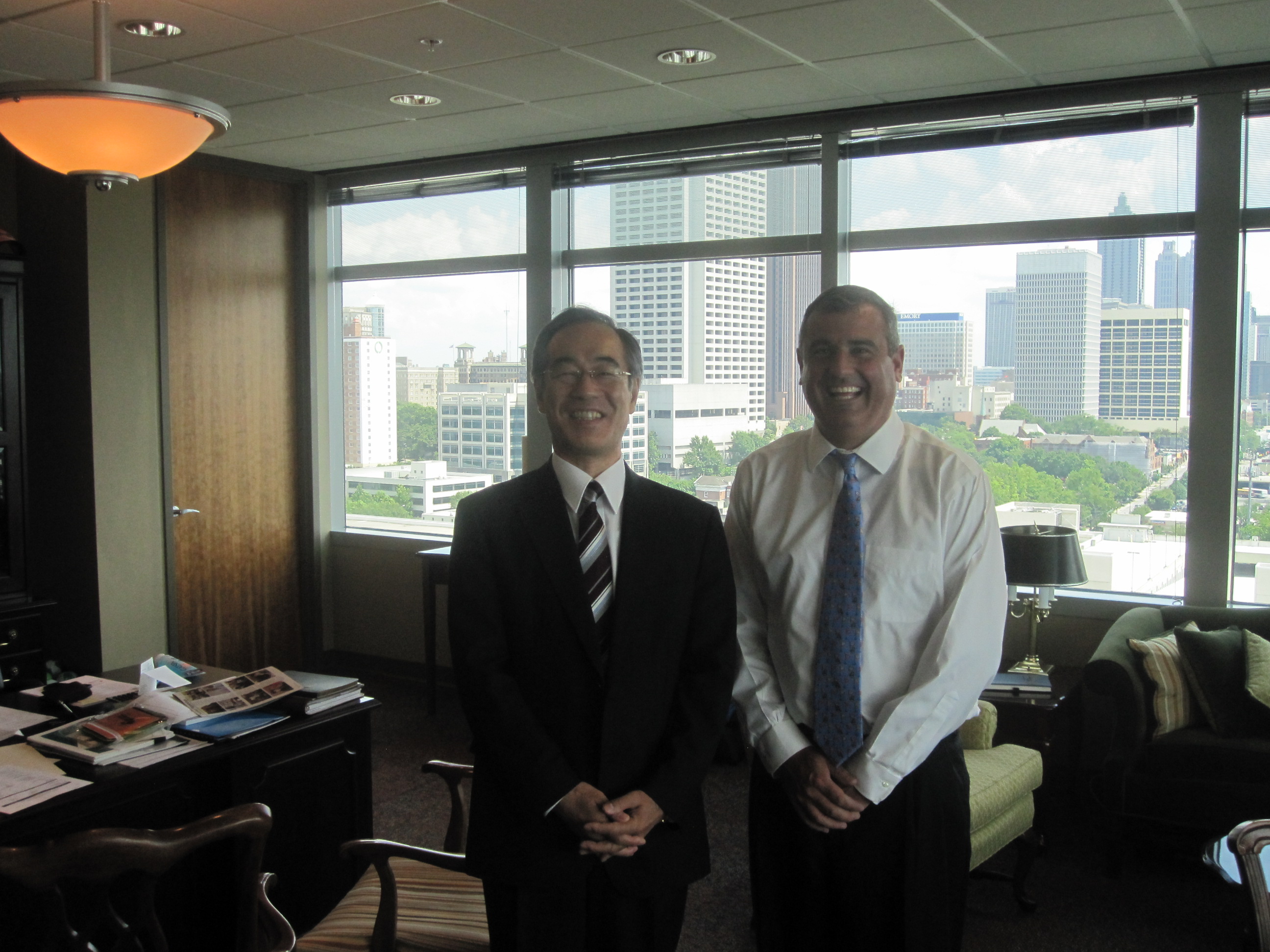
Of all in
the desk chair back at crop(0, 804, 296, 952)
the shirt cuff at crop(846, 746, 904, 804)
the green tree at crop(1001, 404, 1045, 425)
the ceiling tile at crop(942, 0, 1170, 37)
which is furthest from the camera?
the green tree at crop(1001, 404, 1045, 425)

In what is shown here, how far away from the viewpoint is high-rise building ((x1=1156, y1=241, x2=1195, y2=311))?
14.0ft

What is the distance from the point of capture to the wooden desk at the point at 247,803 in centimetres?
233

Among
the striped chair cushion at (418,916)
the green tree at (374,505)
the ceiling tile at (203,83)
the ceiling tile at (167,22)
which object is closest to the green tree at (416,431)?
the green tree at (374,505)

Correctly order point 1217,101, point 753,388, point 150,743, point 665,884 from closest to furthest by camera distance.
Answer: point 665,884 < point 150,743 < point 1217,101 < point 753,388

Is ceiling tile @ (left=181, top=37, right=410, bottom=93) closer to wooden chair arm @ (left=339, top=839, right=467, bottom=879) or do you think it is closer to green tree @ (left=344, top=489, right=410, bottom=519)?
green tree @ (left=344, top=489, right=410, bottom=519)

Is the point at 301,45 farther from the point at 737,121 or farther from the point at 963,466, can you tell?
the point at 963,466

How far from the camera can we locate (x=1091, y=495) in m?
4.55

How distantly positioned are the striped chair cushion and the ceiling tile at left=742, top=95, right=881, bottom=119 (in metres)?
3.45

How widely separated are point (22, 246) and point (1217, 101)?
16.2 feet

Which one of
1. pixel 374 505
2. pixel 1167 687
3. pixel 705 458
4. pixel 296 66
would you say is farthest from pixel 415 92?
pixel 1167 687

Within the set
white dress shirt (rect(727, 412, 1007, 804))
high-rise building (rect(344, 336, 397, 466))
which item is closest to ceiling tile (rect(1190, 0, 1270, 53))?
white dress shirt (rect(727, 412, 1007, 804))

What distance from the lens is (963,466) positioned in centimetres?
196

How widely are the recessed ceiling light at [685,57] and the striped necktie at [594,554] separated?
250 cm

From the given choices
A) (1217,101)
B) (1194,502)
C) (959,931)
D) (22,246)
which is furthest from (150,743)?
(1217,101)
